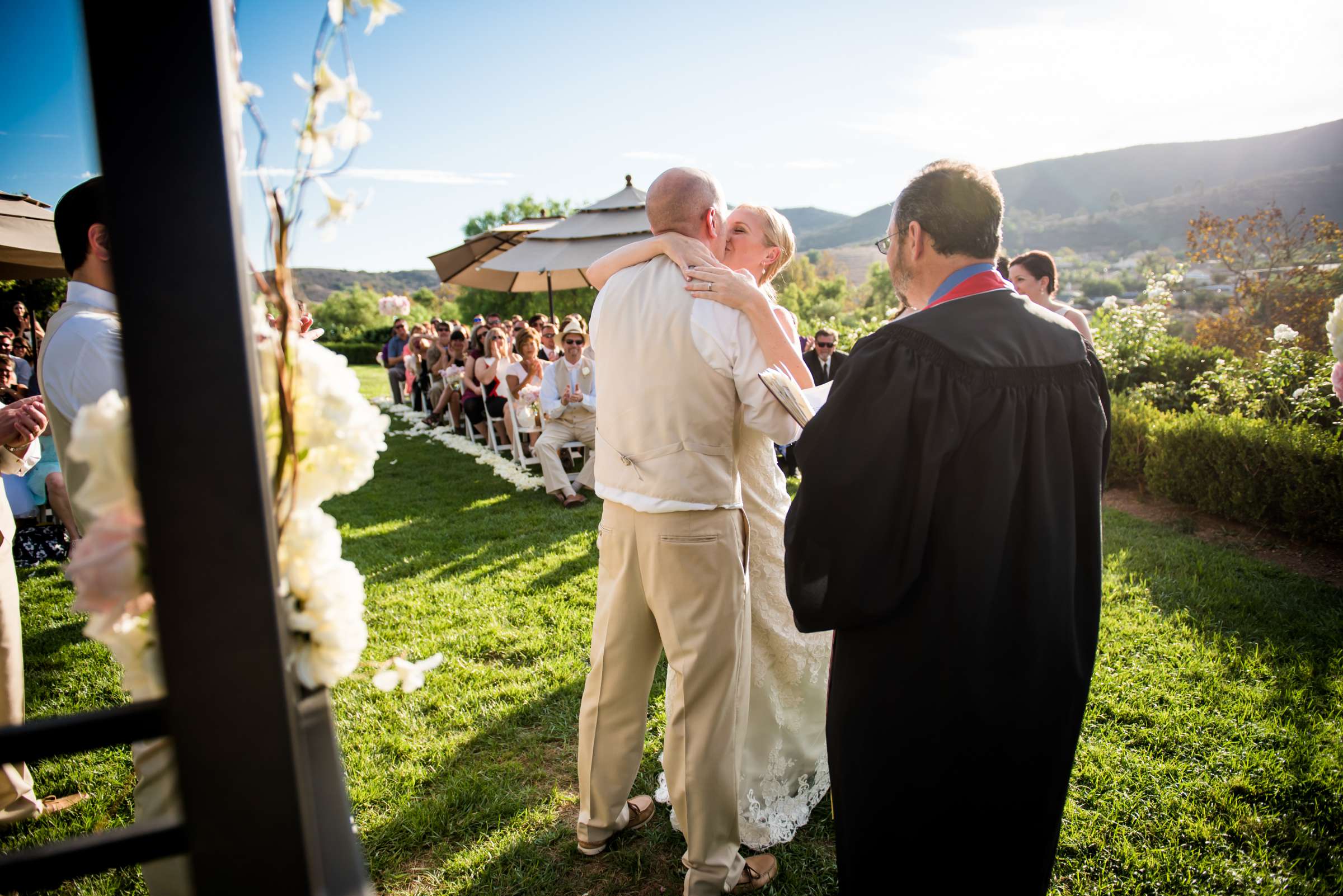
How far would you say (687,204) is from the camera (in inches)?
96.7

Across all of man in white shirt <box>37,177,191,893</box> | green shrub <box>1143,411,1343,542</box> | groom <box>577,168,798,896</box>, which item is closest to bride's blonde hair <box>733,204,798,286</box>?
groom <box>577,168,798,896</box>

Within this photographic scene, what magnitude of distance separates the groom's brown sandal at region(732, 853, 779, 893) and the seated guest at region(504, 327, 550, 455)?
24.6ft

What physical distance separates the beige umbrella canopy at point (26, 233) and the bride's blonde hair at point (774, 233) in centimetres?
408

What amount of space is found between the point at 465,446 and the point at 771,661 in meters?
9.54

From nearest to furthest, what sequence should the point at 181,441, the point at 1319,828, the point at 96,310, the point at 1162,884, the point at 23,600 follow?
the point at 181,441, the point at 96,310, the point at 1162,884, the point at 1319,828, the point at 23,600

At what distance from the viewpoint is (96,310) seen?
87.2 inches

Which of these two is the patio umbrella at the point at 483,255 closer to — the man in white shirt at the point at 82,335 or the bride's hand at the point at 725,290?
the man in white shirt at the point at 82,335

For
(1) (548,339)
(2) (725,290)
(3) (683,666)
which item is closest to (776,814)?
(3) (683,666)

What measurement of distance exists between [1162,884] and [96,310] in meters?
4.15

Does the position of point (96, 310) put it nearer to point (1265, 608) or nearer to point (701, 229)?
point (701, 229)

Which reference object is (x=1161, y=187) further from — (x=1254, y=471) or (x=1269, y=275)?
(x=1254, y=471)

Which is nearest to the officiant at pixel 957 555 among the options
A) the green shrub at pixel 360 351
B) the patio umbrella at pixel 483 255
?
the patio umbrella at pixel 483 255

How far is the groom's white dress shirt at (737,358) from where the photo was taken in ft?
7.48

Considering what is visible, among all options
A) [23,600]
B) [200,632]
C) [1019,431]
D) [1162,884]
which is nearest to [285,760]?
[200,632]
